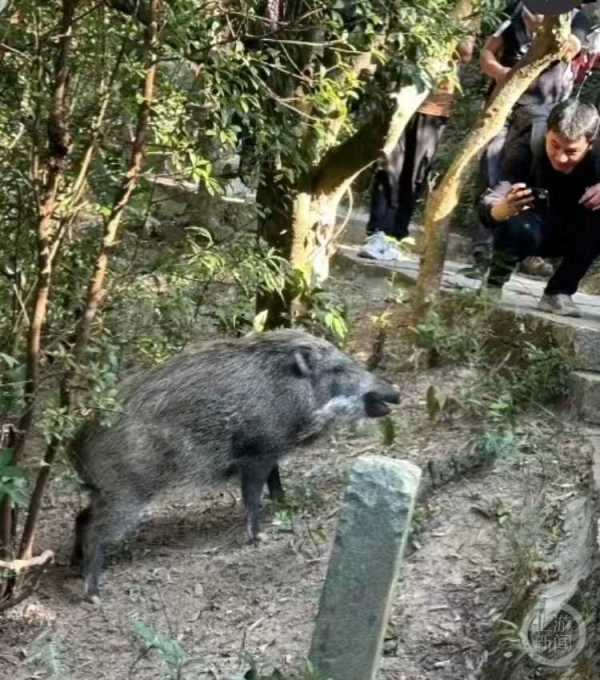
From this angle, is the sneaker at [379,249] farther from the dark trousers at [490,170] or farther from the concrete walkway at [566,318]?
the dark trousers at [490,170]

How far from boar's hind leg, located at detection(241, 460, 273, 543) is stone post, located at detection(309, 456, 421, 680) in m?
1.98

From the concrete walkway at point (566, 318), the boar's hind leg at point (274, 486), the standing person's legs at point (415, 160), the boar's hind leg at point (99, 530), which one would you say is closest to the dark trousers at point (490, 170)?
the concrete walkway at point (566, 318)

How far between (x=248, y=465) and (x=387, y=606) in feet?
6.96

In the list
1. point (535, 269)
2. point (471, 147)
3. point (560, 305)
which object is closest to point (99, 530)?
point (471, 147)

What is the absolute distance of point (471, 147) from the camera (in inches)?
240

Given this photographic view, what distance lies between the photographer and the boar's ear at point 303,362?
5.40m

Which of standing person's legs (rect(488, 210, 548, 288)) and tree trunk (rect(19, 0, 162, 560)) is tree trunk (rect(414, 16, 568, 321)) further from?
tree trunk (rect(19, 0, 162, 560))

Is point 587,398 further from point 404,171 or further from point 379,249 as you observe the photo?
point 404,171

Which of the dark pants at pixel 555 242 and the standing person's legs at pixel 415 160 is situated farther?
the standing person's legs at pixel 415 160

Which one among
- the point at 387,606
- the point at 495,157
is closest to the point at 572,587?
the point at 387,606

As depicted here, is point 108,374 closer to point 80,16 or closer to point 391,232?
point 80,16

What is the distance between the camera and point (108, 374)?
168 inches

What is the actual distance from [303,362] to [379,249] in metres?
2.59

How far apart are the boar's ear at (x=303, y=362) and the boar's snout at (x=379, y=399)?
355 mm
